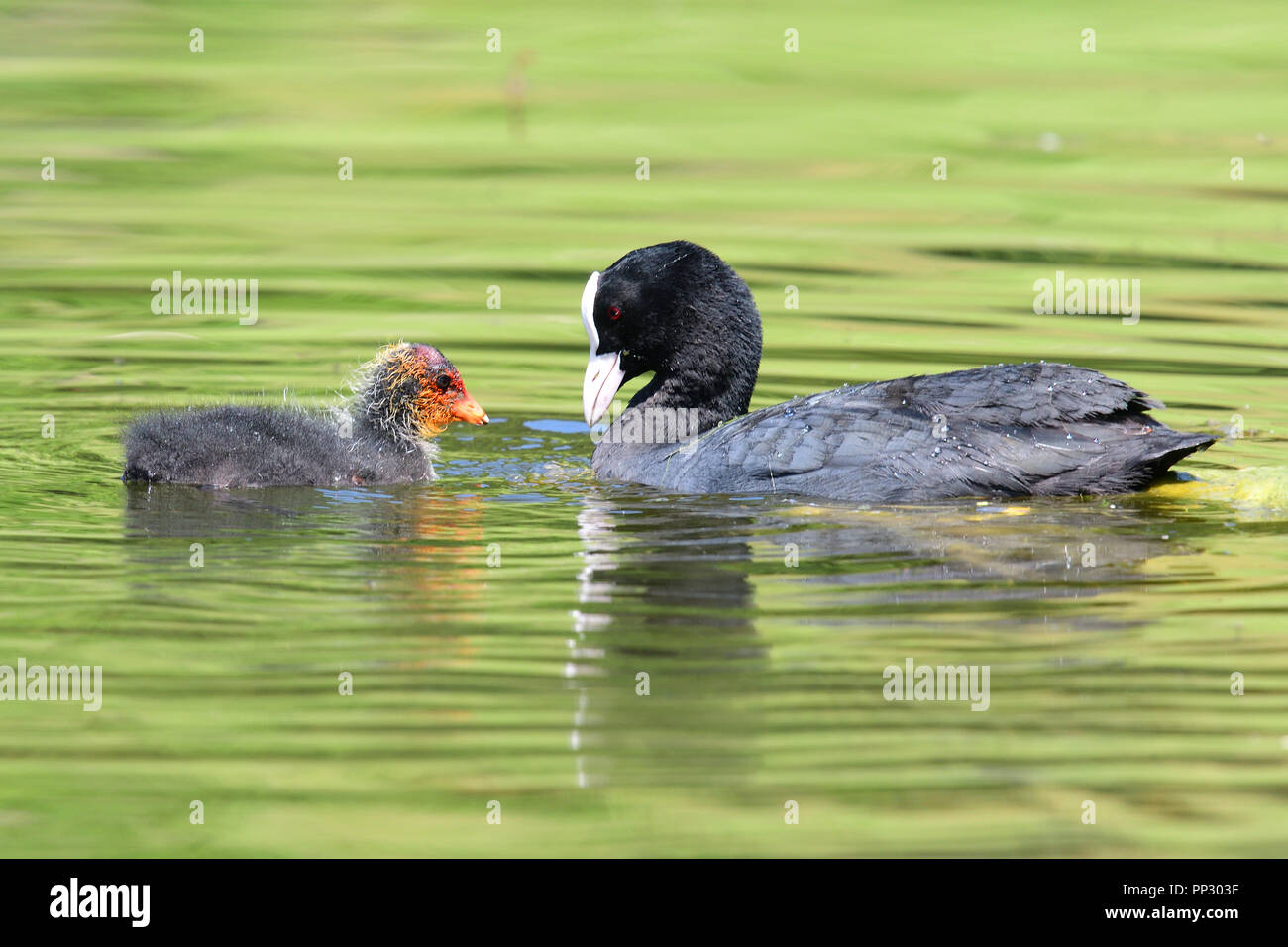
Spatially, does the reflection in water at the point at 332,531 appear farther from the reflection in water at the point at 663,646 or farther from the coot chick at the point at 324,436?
the reflection in water at the point at 663,646

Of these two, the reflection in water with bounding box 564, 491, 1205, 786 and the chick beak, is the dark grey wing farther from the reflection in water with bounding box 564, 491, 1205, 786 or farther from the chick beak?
the chick beak

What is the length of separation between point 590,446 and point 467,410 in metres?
0.82

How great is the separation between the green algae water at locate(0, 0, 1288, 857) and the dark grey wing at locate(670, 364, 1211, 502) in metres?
0.20

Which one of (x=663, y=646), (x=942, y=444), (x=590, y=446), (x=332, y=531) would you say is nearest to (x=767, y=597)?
(x=663, y=646)

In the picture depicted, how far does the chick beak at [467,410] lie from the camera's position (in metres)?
8.32

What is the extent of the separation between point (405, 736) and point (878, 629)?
164 cm

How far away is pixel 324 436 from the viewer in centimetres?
794

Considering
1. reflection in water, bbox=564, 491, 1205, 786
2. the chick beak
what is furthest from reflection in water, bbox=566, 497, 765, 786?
the chick beak

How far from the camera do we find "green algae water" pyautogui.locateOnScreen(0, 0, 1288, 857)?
4.70 metres

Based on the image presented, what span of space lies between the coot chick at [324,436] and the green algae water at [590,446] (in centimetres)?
17

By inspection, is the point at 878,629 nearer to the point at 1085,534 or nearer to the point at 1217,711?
the point at 1217,711

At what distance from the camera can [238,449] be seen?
25.2 feet

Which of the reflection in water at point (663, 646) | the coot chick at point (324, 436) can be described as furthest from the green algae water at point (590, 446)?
the coot chick at point (324, 436)

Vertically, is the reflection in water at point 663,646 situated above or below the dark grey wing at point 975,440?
below
